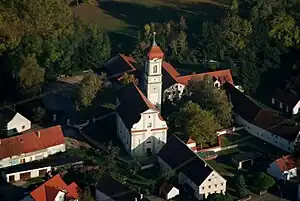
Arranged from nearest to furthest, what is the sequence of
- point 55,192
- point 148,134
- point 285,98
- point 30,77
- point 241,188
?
point 55,192
point 241,188
point 148,134
point 30,77
point 285,98

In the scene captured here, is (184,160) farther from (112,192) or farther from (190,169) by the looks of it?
(112,192)

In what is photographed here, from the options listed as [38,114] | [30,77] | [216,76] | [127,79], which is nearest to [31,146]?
[38,114]

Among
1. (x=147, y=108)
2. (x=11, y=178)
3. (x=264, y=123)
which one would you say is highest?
(x=147, y=108)

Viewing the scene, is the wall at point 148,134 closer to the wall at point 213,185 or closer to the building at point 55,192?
the wall at point 213,185

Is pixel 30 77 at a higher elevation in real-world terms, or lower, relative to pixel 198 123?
higher

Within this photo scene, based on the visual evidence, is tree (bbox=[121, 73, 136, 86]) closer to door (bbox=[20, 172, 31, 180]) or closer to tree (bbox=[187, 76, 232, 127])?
tree (bbox=[187, 76, 232, 127])

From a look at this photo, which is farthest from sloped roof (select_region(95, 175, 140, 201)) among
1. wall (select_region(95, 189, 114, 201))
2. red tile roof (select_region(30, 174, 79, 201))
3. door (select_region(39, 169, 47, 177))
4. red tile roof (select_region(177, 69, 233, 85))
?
red tile roof (select_region(177, 69, 233, 85))

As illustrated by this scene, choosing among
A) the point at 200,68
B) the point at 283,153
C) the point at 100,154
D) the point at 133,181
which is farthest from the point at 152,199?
the point at 200,68
